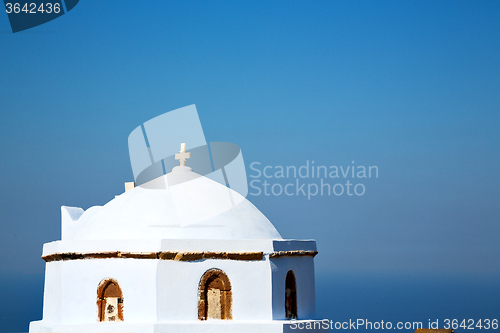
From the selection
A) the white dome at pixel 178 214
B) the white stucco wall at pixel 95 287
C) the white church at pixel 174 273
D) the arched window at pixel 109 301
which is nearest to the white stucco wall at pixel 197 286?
the white church at pixel 174 273

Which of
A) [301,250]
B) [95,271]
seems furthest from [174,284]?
[301,250]

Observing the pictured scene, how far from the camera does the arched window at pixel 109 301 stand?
15.7m

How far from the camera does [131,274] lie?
51.1ft

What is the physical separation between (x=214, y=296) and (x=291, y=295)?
79.0 inches

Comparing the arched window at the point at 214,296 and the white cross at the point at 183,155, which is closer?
the arched window at the point at 214,296

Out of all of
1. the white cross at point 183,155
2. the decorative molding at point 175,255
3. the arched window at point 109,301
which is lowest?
the arched window at point 109,301

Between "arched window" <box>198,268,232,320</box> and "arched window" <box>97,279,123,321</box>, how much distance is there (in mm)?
1739

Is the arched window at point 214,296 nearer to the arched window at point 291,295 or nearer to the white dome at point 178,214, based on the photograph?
the white dome at point 178,214

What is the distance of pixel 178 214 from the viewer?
651 inches

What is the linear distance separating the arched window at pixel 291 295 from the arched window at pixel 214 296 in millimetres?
1540

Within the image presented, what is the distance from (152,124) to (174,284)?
4.26 m

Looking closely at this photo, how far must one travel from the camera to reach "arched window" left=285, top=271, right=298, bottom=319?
1658 cm

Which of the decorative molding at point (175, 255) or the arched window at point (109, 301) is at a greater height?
the decorative molding at point (175, 255)

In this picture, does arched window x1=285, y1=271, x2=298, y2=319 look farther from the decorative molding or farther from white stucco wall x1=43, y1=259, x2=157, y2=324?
white stucco wall x1=43, y1=259, x2=157, y2=324
